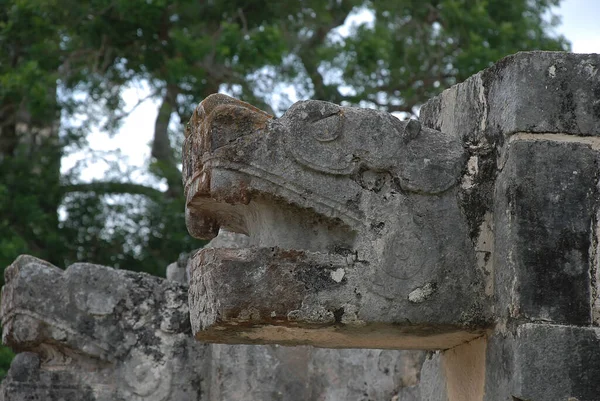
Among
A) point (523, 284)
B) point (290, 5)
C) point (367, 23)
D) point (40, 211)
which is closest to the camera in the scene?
point (523, 284)

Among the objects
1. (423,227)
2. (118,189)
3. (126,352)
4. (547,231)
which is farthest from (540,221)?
(118,189)

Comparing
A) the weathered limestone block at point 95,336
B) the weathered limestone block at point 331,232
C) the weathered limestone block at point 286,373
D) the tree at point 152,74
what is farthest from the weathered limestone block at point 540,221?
the tree at point 152,74

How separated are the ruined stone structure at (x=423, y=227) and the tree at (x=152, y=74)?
758 centimetres

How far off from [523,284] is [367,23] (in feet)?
35.5

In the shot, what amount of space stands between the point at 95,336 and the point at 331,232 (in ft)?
8.18

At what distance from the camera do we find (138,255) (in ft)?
40.2

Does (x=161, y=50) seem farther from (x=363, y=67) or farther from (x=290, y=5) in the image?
(x=363, y=67)

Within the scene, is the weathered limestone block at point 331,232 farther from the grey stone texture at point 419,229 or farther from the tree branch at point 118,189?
the tree branch at point 118,189

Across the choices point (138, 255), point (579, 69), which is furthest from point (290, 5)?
point (579, 69)

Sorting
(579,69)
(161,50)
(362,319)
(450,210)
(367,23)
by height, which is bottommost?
(362,319)

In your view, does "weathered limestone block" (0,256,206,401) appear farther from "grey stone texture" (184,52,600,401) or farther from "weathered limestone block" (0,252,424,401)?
"grey stone texture" (184,52,600,401)

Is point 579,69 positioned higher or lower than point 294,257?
higher

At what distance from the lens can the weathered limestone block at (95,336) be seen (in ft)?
19.4

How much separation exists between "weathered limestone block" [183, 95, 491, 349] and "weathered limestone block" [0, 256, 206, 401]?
220cm
